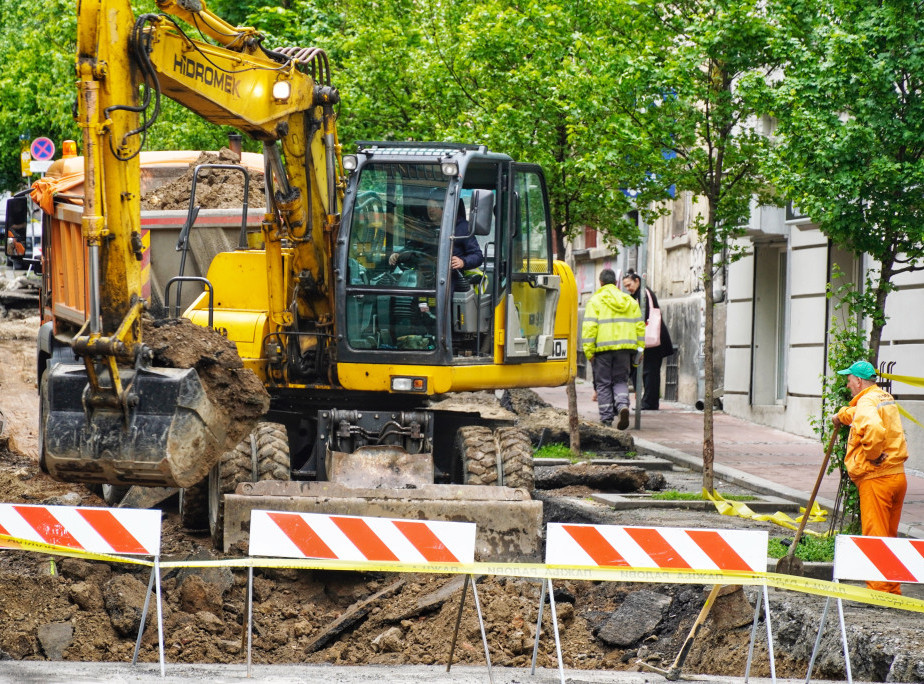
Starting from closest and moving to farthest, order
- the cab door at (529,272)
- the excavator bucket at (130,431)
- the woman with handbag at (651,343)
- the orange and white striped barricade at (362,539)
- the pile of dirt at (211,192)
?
the orange and white striped barricade at (362,539) < the excavator bucket at (130,431) < the cab door at (529,272) < the pile of dirt at (211,192) < the woman with handbag at (651,343)

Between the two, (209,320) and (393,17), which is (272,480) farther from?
(393,17)

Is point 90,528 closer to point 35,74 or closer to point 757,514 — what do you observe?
point 757,514

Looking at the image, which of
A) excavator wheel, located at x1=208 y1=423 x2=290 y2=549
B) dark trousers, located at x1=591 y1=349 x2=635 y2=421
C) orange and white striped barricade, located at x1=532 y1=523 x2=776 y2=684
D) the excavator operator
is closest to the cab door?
the excavator operator

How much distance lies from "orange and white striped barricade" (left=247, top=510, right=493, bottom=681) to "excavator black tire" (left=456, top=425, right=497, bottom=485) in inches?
133

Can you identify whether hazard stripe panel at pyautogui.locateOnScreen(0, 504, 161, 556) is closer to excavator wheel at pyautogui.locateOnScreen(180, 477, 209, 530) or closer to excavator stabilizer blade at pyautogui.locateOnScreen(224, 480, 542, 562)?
excavator stabilizer blade at pyautogui.locateOnScreen(224, 480, 542, 562)

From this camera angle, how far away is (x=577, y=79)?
13477mm

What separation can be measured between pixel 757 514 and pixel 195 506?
16.8 feet

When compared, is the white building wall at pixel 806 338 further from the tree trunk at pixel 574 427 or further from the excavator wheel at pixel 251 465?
the excavator wheel at pixel 251 465

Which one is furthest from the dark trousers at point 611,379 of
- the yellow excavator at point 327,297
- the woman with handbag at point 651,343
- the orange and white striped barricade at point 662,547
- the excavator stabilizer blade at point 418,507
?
the orange and white striped barricade at point 662,547

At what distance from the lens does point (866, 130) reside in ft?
33.1

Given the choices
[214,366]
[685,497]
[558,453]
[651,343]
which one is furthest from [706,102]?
[651,343]

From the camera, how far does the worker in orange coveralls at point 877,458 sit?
904 centimetres

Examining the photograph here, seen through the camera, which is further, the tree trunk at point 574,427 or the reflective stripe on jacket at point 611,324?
the reflective stripe on jacket at point 611,324

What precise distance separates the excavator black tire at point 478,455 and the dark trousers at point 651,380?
11.2 m
